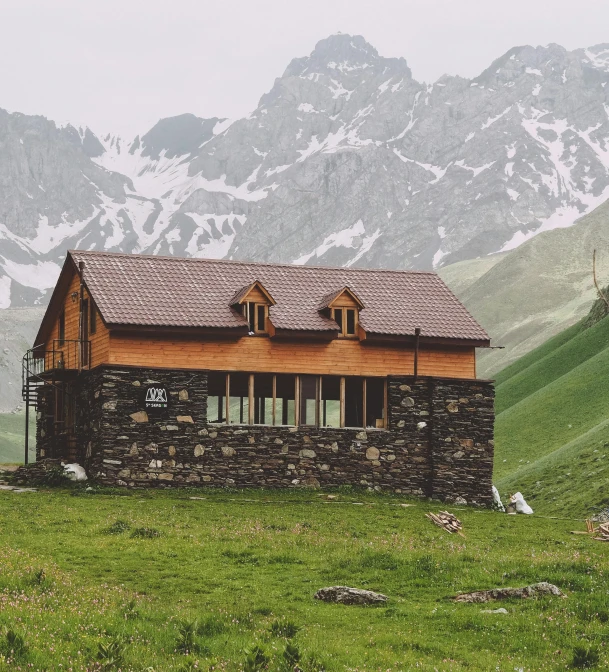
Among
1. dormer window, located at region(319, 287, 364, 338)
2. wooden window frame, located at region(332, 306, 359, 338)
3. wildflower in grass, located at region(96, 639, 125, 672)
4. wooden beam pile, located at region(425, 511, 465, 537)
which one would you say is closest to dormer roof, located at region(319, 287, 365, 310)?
dormer window, located at region(319, 287, 364, 338)

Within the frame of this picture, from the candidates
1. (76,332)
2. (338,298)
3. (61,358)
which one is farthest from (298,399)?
(61,358)

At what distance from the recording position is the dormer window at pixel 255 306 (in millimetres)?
51125

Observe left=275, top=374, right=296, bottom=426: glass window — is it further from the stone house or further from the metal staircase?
the metal staircase

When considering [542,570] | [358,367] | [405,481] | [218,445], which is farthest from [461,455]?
[542,570]

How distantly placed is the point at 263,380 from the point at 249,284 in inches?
186

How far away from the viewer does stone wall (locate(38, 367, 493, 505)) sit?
157 feet

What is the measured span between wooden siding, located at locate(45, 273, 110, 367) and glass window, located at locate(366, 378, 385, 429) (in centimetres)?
1274

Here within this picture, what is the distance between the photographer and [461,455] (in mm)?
51375

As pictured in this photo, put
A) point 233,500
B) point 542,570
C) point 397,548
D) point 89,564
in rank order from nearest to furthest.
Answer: point 542,570 → point 89,564 → point 397,548 → point 233,500

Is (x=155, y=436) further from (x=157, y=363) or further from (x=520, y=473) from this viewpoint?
(x=520, y=473)

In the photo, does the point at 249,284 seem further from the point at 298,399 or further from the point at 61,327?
the point at 61,327

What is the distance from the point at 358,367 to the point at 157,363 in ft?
32.1

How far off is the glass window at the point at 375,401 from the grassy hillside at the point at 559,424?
11.2 meters

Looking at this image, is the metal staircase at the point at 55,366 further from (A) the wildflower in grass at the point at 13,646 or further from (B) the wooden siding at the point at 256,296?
(A) the wildflower in grass at the point at 13,646
